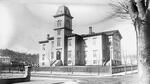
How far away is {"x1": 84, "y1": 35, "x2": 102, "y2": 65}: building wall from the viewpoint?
41569 mm

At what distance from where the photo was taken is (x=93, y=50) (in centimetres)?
4300

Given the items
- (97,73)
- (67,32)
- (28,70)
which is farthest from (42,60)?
(28,70)

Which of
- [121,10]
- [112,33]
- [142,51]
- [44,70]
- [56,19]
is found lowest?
[44,70]

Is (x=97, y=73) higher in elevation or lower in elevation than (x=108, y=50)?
lower

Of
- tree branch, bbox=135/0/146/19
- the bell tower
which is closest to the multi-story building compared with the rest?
the bell tower

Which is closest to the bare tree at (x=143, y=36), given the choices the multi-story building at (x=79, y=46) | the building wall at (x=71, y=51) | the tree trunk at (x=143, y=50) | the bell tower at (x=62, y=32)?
the tree trunk at (x=143, y=50)

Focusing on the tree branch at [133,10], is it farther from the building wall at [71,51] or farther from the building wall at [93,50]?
the building wall at [71,51]

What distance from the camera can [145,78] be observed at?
4.68 meters

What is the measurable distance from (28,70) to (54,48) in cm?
2894

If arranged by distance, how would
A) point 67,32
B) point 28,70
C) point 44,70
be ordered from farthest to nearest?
point 67,32
point 44,70
point 28,70

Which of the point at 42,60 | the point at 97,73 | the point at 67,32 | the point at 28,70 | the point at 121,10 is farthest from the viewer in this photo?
the point at 42,60

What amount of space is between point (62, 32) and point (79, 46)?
5643mm

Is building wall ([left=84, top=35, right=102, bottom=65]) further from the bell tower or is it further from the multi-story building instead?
the bell tower

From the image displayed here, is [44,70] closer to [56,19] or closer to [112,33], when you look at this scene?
[56,19]
